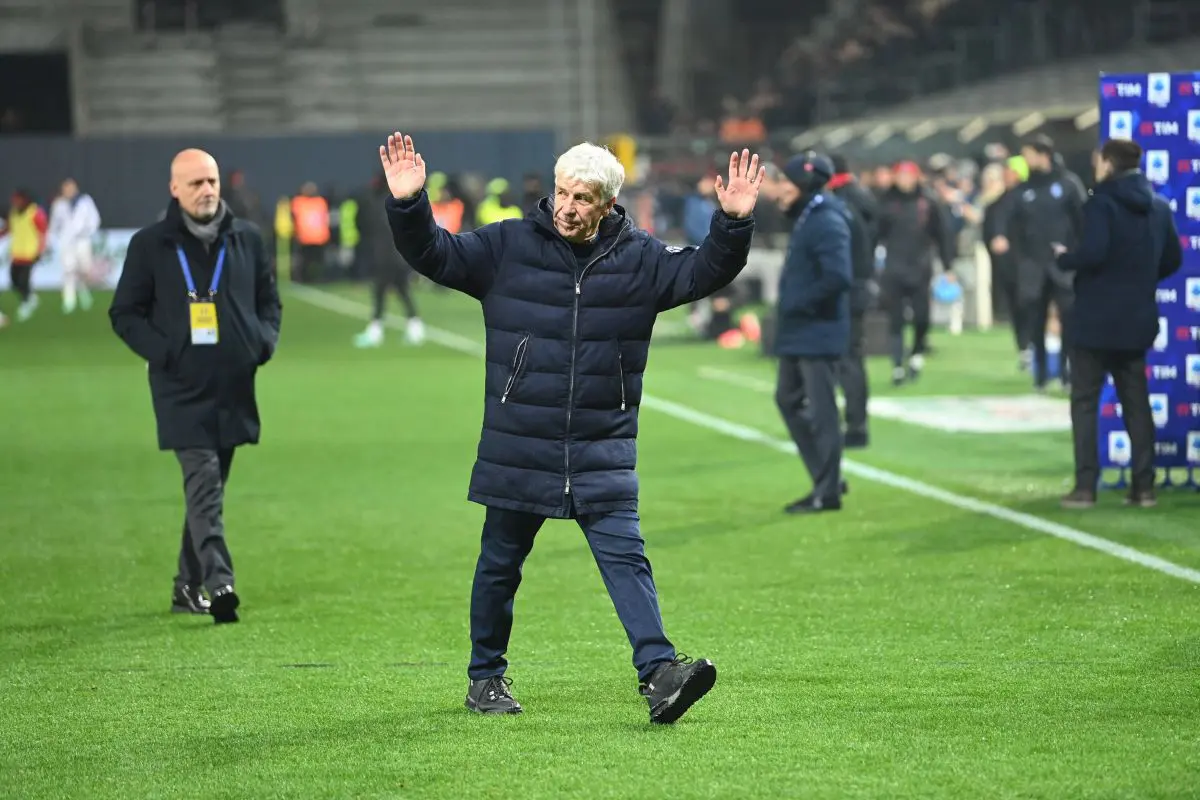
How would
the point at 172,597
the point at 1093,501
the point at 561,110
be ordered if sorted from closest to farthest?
the point at 172,597, the point at 1093,501, the point at 561,110

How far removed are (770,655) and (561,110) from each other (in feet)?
162

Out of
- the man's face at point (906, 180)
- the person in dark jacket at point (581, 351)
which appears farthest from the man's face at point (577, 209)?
the man's face at point (906, 180)

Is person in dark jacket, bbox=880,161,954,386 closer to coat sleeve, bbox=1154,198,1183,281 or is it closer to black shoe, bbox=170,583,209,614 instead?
coat sleeve, bbox=1154,198,1183,281

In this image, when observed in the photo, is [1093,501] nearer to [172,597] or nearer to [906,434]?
[906,434]

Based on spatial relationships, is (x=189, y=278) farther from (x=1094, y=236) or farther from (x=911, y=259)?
(x=911, y=259)

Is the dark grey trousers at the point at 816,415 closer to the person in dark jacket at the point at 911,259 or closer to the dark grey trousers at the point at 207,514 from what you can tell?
the dark grey trousers at the point at 207,514

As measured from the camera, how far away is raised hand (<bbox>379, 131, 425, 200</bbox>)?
262 inches

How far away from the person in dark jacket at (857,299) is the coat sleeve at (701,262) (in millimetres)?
8069

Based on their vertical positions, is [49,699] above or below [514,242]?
below

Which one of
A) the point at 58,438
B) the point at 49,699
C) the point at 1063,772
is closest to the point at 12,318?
the point at 58,438

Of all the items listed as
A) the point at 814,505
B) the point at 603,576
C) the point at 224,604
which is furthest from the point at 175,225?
the point at 814,505

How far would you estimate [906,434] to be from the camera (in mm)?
16594

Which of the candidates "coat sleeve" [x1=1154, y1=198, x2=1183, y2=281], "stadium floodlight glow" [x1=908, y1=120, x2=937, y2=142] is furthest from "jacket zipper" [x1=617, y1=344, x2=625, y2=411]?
"stadium floodlight glow" [x1=908, y1=120, x2=937, y2=142]

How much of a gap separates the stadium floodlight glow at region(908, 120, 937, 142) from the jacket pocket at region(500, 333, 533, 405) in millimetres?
34758
